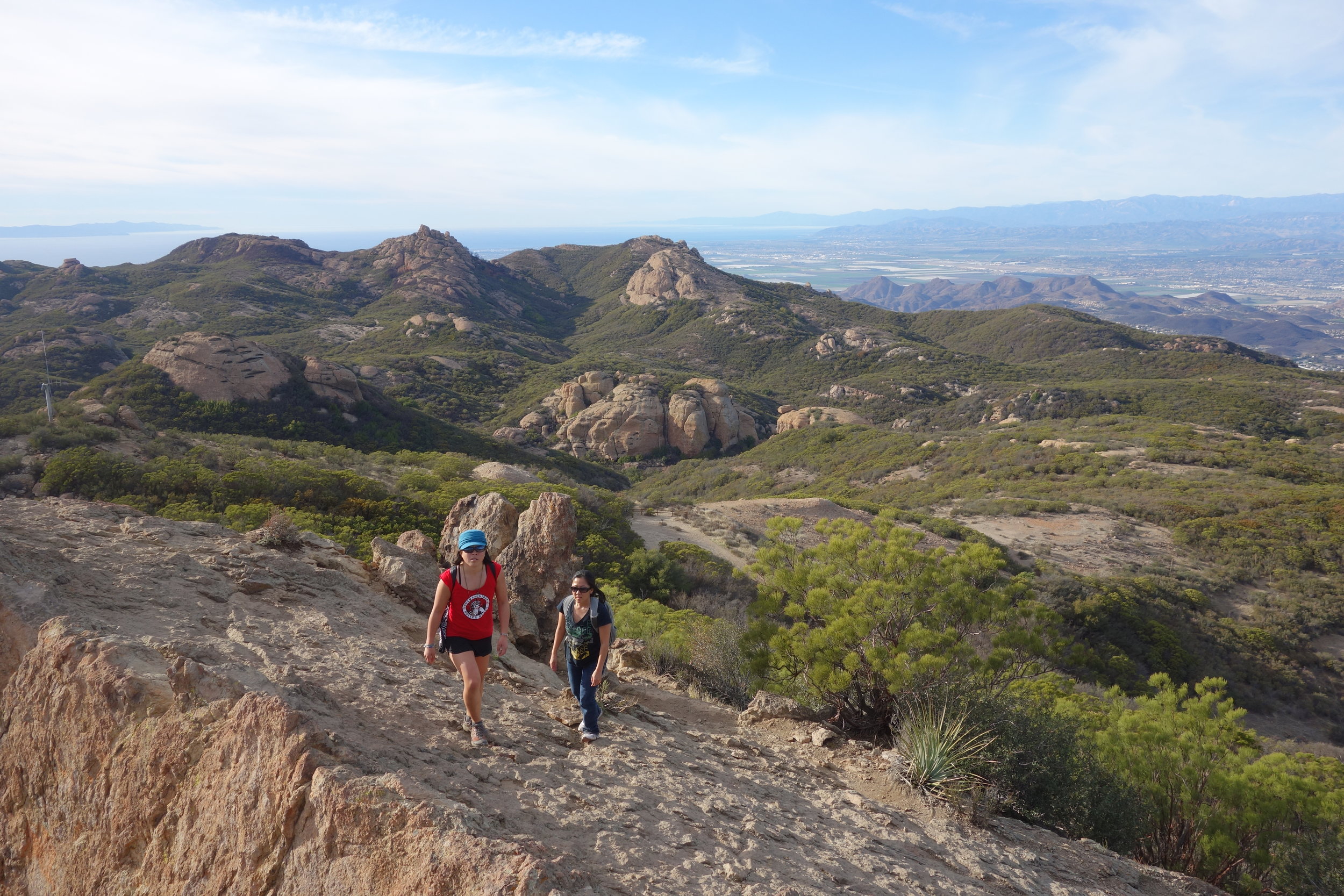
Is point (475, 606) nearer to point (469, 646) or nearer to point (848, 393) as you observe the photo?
point (469, 646)

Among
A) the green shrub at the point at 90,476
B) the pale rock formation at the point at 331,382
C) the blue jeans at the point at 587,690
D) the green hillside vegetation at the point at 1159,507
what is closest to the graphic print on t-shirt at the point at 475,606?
the blue jeans at the point at 587,690

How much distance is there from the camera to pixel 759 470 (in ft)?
144

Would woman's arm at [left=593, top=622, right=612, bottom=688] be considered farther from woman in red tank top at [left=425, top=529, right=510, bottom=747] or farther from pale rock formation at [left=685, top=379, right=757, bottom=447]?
pale rock formation at [left=685, top=379, right=757, bottom=447]

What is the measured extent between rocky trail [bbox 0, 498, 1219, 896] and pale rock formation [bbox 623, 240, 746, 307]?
96.4m

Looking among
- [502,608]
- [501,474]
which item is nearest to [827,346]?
[501,474]

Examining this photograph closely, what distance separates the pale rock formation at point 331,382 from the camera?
3816cm

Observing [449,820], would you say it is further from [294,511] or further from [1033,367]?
[1033,367]

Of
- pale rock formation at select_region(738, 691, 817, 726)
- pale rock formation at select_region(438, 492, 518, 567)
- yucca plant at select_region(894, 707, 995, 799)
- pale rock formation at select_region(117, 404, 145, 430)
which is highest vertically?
pale rock formation at select_region(117, 404, 145, 430)

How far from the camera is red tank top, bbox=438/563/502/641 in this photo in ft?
16.5

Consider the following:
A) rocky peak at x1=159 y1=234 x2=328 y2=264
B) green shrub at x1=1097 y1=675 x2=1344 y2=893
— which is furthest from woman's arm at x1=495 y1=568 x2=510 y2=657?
rocky peak at x1=159 y1=234 x2=328 y2=264

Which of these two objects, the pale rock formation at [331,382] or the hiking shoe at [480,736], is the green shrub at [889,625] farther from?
the pale rock formation at [331,382]

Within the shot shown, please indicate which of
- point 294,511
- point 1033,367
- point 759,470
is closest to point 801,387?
point 1033,367

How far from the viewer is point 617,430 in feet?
168

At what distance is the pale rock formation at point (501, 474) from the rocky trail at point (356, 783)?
58.9 ft
